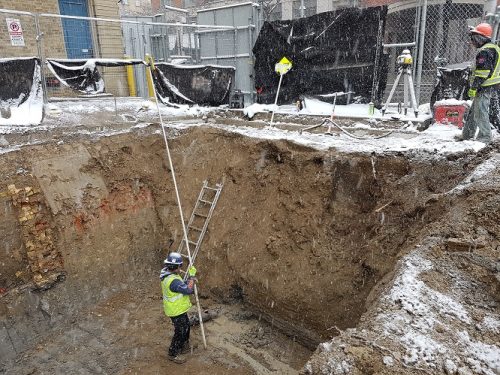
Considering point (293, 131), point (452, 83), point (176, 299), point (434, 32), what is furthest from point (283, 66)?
point (176, 299)

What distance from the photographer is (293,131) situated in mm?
8383

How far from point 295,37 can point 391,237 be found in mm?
7273

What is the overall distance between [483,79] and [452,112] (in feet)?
4.48

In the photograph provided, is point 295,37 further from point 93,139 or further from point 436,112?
point 93,139

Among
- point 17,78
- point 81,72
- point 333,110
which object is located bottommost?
point 333,110

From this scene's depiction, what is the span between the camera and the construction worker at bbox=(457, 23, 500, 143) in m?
6.09

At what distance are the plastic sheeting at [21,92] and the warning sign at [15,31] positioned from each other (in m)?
3.51

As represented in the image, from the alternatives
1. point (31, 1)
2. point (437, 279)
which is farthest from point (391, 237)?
point (31, 1)

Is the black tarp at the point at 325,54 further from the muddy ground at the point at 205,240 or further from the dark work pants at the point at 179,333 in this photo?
the dark work pants at the point at 179,333

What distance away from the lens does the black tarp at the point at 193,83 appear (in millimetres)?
10352

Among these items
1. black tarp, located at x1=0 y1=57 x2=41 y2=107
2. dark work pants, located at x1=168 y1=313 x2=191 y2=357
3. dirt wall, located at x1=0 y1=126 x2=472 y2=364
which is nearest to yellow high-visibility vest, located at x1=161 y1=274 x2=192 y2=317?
dark work pants, located at x1=168 y1=313 x2=191 y2=357

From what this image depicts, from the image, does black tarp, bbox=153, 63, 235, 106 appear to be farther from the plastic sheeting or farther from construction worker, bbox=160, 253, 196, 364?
construction worker, bbox=160, 253, 196, 364

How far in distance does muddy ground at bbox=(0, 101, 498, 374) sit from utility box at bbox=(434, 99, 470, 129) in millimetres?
2249

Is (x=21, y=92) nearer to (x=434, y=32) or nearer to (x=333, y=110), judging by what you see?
(x=333, y=110)
